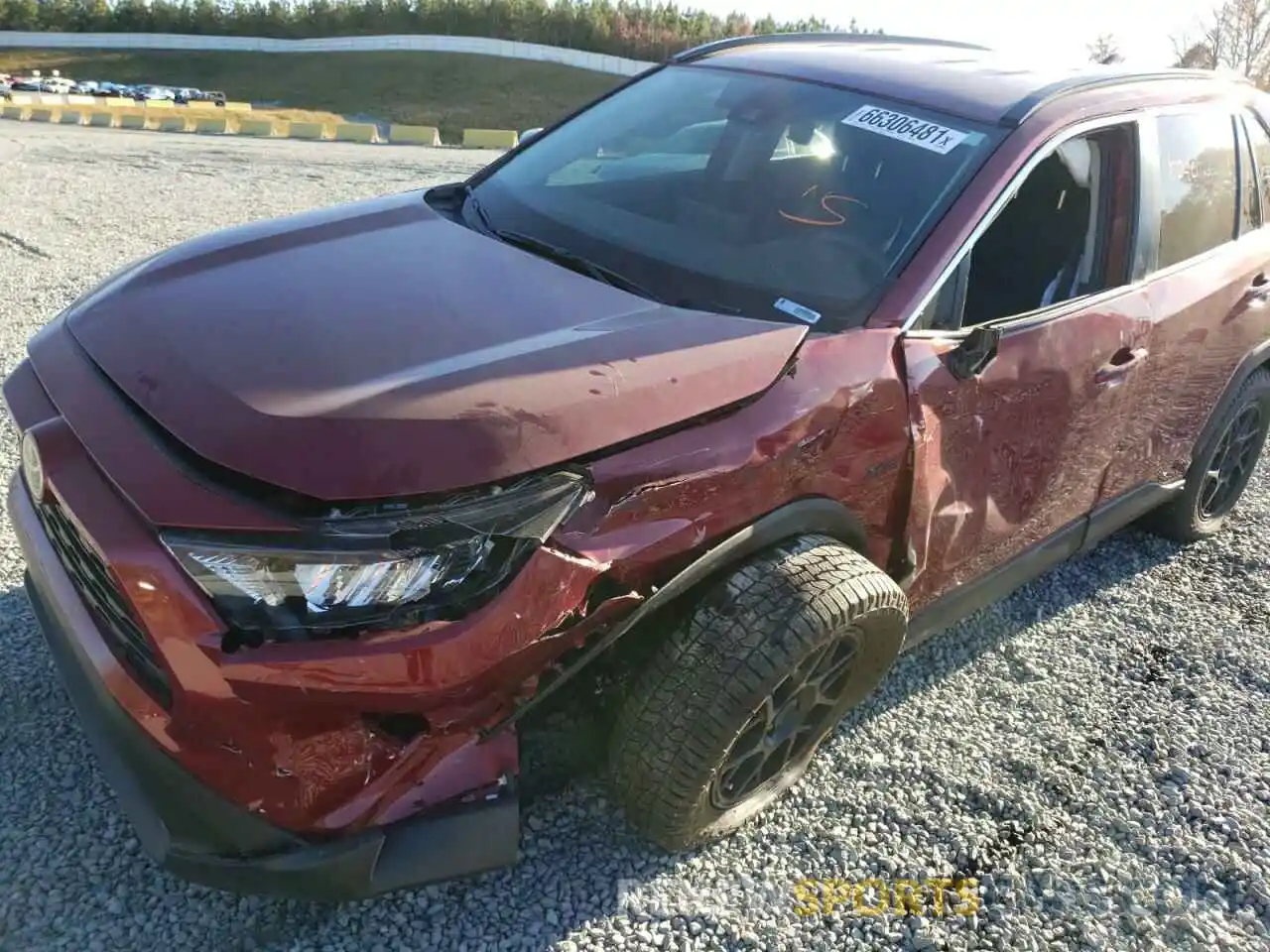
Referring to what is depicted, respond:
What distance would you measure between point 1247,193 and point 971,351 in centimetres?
206

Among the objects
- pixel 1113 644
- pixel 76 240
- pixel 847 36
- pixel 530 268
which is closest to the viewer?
pixel 530 268

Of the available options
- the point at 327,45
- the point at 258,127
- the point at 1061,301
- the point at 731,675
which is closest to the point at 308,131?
the point at 258,127

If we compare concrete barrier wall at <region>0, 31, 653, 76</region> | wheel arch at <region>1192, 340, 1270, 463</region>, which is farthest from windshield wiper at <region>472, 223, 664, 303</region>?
concrete barrier wall at <region>0, 31, 653, 76</region>

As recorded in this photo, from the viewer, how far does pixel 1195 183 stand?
3.37 metres

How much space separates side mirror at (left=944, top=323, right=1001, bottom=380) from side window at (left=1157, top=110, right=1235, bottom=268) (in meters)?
1.14

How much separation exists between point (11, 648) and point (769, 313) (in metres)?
2.40

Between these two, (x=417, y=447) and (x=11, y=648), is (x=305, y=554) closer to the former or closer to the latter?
(x=417, y=447)

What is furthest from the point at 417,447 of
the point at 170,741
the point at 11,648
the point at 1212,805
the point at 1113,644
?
the point at 1113,644

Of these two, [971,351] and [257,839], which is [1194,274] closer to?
[971,351]

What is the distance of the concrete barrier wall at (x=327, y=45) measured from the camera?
46562 millimetres

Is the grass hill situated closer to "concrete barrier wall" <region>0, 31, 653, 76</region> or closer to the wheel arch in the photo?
"concrete barrier wall" <region>0, 31, 653, 76</region>

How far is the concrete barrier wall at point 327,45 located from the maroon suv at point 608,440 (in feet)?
147

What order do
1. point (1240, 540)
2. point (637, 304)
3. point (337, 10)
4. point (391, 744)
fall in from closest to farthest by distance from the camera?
point (391, 744)
point (637, 304)
point (1240, 540)
point (337, 10)

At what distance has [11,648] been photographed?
2889mm
